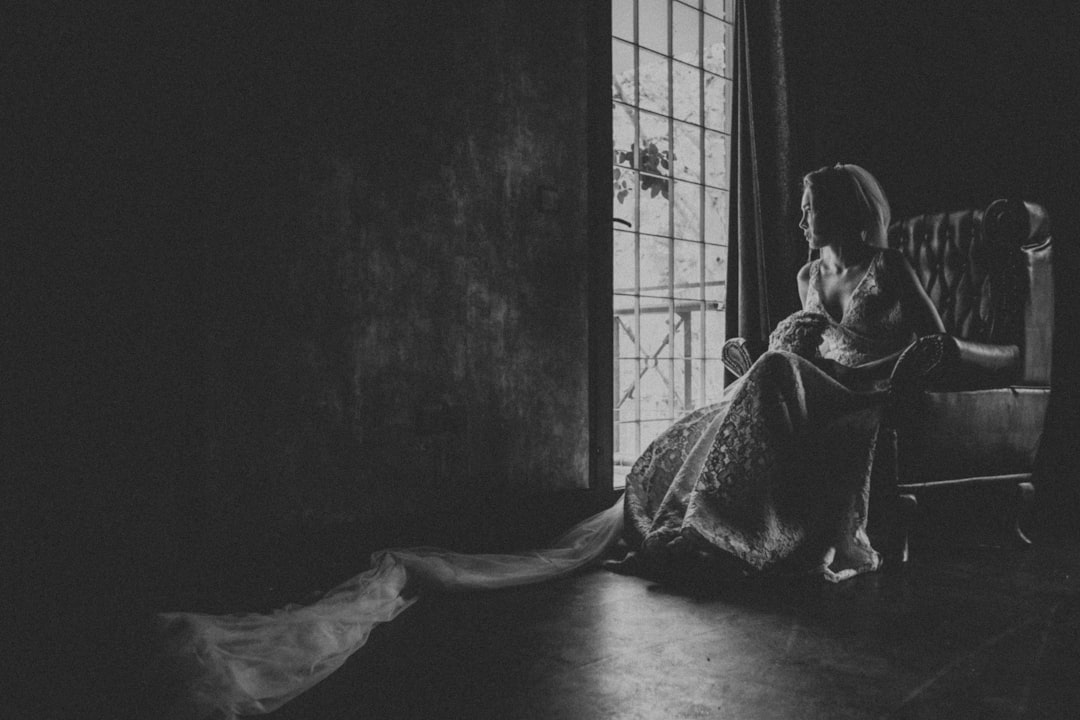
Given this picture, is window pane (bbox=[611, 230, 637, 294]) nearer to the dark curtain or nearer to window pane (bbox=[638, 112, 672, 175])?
window pane (bbox=[638, 112, 672, 175])

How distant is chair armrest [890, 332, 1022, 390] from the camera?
2.65 m

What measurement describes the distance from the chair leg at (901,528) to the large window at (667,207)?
4.88ft

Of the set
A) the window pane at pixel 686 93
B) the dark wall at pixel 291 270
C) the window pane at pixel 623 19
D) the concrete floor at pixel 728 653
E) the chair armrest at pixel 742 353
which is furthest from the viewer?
the window pane at pixel 686 93

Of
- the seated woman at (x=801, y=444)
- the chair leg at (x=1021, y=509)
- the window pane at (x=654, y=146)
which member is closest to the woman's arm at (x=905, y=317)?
the seated woman at (x=801, y=444)

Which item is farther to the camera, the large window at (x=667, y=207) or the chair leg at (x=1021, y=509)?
the large window at (x=667, y=207)

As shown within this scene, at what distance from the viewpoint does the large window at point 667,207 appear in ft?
13.1

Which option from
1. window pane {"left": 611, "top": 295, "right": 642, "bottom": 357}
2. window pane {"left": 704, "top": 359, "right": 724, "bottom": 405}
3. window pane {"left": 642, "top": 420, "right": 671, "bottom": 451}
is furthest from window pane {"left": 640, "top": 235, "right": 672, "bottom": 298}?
window pane {"left": 642, "top": 420, "right": 671, "bottom": 451}

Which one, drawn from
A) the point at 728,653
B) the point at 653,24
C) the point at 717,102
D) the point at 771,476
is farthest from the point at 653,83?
the point at 728,653

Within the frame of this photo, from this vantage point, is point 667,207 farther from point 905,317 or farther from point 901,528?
point 901,528

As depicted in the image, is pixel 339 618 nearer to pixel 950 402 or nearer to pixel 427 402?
pixel 427 402

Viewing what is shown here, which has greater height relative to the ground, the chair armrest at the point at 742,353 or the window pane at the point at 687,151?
the window pane at the point at 687,151

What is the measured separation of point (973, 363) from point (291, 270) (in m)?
2.34

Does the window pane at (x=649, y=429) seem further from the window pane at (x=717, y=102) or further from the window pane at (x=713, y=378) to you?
the window pane at (x=717, y=102)

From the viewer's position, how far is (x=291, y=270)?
8.86ft
